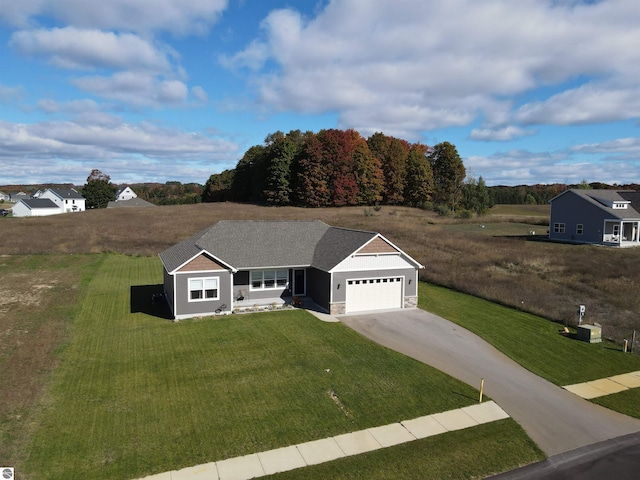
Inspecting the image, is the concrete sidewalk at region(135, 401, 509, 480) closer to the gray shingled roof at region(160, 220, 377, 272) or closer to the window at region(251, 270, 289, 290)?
the gray shingled roof at region(160, 220, 377, 272)

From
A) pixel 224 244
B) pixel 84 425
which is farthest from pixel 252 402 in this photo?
pixel 224 244

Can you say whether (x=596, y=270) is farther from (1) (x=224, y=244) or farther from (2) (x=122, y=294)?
(2) (x=122, y=294)

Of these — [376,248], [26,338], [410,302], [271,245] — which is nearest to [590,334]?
[410,302]

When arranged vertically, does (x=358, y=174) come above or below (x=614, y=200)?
above

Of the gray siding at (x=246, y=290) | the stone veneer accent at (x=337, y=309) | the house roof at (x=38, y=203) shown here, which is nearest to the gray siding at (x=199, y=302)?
the gray siding at (x=246, y=290)

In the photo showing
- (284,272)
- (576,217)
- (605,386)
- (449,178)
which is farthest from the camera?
(449,178)

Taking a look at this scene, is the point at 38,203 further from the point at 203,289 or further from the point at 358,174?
the point at 203,289

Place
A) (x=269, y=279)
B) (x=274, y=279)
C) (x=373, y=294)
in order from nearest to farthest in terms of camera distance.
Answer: (x=373, y=294), (x=269, y=279), (x=274, y=279)
